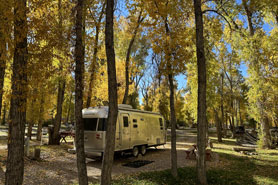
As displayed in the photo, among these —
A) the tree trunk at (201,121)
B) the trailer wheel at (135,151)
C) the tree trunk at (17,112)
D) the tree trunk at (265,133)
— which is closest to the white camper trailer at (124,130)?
the trailer wheel at (135,151)

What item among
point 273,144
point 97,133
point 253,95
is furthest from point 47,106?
point 273,144

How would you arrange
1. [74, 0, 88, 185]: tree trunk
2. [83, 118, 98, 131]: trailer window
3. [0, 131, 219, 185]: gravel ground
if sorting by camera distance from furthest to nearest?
[83, 118, 98, 131]: trailer window → [0, 131, 219, 185]: gravel ground → [74, 0, 88, 185]: tree trunk

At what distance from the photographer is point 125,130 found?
10641 mm

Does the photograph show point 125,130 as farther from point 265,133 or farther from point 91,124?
point 265,133

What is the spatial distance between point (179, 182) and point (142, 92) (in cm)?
2669

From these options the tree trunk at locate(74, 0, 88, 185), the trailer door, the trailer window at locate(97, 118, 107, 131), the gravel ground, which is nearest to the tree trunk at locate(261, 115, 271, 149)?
the gravel ground

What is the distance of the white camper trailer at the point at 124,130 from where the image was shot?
31.8 ft

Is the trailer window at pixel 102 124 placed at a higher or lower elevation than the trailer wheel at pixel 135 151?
higher

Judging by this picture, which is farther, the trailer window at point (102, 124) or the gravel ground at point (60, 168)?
the trailer window at point (102, 124)

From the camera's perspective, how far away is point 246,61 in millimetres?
14609

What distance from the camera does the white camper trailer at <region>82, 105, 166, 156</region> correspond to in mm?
9703

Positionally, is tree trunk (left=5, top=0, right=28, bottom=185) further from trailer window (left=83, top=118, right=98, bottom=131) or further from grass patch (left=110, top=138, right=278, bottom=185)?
trailer window (left=83, top=118, right=98, bottom=131)

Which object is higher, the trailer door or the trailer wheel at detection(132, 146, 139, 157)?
the trailer door

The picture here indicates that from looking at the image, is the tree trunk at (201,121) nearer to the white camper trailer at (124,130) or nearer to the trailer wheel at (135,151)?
the white camper trailer at (124,130)
